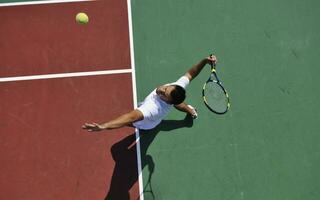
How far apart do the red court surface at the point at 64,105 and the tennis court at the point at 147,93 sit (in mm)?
18

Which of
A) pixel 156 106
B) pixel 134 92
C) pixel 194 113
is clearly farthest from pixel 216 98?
pixel 134 92

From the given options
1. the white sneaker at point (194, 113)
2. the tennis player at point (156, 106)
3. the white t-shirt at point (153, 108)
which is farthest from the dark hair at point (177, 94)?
the white sneaker at point (194, 113)

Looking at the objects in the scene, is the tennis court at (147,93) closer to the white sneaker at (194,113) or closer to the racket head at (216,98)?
the white sneaker at (194,113)

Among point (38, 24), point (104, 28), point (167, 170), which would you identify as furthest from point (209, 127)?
point (38, 24)

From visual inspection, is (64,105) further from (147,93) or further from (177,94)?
(177,94)

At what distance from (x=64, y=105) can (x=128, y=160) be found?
150 cm

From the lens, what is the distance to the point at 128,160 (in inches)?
280

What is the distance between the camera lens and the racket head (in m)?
6.93

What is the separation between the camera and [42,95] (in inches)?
291

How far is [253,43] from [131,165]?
3260 millimetres

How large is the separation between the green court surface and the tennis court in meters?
0.02

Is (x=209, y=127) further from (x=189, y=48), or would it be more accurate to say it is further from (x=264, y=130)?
(x=189, y=48)

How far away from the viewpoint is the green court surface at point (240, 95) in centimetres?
713

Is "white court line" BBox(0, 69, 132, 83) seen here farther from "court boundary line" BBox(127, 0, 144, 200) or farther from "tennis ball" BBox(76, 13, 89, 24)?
"tennis ball" BBox(76, 13, 89, 24)
